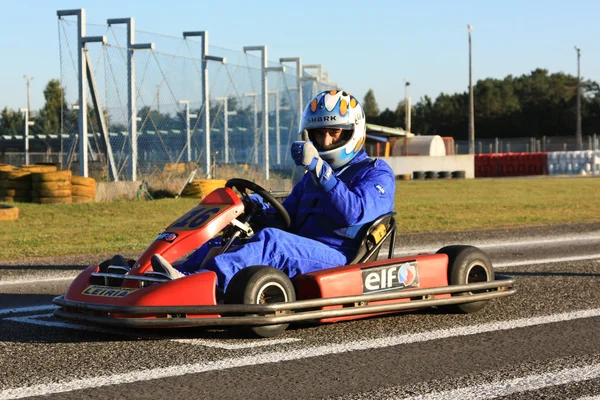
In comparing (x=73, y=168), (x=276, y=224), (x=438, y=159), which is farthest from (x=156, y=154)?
(x=438, y=159)

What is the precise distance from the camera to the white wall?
42.1m

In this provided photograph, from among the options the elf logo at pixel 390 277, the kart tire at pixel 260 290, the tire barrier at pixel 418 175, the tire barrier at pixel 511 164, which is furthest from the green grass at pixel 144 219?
the tire barrier at pixel 511 164

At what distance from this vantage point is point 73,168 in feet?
61.8

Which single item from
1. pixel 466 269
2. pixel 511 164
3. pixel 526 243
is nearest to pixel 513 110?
pixel 511 164

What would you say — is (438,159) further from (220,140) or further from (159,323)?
(159,323)

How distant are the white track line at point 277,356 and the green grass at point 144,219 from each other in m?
6.10

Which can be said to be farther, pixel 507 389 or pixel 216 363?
pixel 216 363

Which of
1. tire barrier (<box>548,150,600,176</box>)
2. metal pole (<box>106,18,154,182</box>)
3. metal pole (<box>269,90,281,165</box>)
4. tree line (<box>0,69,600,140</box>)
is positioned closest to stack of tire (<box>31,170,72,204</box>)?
metal pole (<box>106,18,154,182</box>)

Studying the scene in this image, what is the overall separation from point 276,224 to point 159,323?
1339 mm

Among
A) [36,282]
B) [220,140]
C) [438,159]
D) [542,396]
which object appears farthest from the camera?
[438,159]

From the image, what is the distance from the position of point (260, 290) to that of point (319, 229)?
876 mm

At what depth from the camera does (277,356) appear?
4629 mm

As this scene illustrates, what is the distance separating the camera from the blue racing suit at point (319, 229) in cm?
529

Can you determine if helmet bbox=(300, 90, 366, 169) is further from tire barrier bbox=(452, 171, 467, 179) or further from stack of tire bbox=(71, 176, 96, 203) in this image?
tire barrier bbox=(452, 171, 467, 179)
